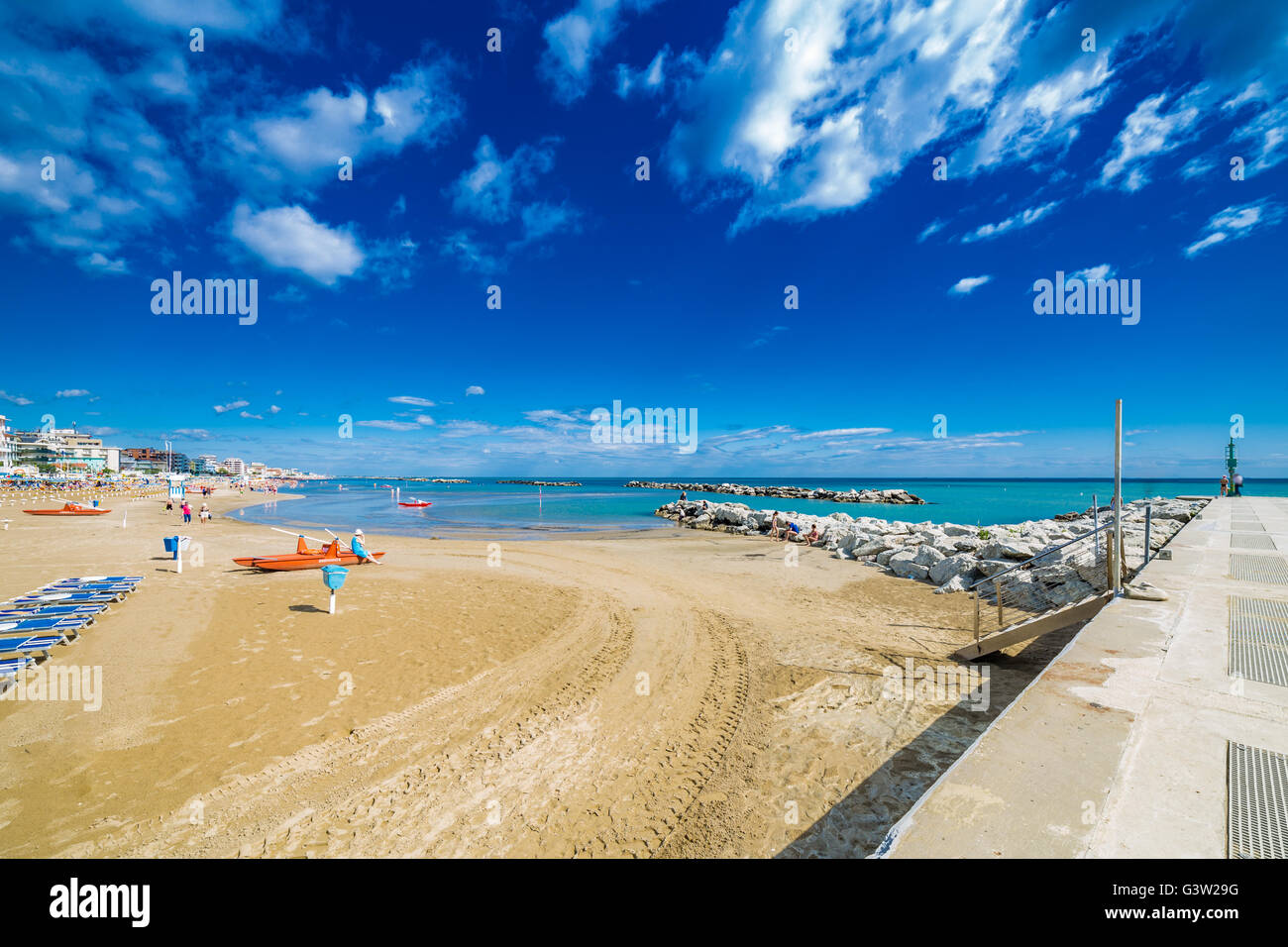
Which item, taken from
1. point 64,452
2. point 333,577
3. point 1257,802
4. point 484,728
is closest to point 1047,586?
point 1257,802

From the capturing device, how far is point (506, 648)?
972 cm

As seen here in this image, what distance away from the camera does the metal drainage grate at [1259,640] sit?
188 inches

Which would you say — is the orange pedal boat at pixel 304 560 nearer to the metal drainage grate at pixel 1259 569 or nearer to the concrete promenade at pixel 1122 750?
the concrete promenade at pixel 1122 750

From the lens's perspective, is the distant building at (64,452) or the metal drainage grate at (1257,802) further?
the distant building at (64,452)

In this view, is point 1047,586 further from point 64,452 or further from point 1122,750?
point 64,452

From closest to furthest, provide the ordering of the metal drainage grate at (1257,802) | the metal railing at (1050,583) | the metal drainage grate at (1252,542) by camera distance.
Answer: the metal drainage grate at (1257,802) < the metal railing at (1050,583) < the metal drainage grate at (1252,542)

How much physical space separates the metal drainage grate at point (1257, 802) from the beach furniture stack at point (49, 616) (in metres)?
14.0

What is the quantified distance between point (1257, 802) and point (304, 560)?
68.4ft

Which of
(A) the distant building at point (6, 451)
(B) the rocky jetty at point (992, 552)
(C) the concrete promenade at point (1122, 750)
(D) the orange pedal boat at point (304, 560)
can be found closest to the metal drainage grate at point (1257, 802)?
(C) the concrete promenade at point (1122, 750)

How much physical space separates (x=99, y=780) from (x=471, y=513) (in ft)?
139

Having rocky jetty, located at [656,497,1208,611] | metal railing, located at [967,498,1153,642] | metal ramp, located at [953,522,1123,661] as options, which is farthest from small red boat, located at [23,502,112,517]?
metal railing, located at [967,498,1153,642]

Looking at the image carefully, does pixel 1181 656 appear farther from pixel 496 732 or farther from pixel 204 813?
pixel 204 813
